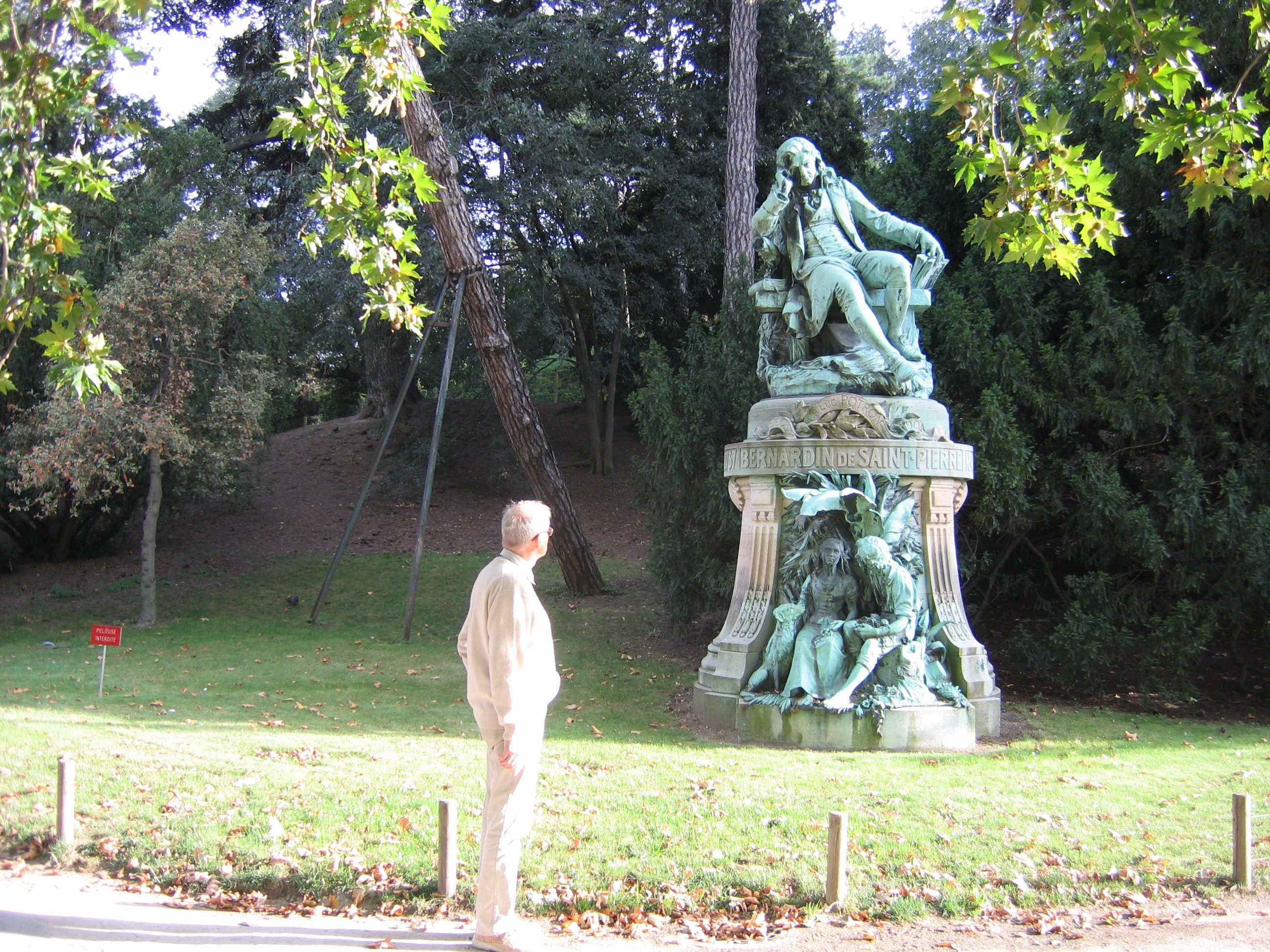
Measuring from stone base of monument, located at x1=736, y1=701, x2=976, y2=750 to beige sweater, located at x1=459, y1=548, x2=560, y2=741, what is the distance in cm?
473

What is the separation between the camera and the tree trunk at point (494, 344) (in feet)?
51.5

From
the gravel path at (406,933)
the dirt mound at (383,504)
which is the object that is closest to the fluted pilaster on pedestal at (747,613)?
the gravel path at (406,933)

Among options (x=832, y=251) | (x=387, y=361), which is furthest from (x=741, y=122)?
(x=387, y=361)

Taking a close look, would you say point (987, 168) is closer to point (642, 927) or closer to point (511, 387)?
point (642, 927)

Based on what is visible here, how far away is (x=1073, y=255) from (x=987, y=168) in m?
0.75

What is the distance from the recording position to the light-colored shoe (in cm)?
451

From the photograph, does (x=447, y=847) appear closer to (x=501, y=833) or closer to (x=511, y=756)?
(x=501, y=833)

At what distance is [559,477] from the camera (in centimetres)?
1722

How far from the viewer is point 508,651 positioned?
14.4 feet

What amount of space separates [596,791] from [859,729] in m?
2.58

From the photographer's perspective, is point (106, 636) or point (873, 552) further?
point (106, 636)

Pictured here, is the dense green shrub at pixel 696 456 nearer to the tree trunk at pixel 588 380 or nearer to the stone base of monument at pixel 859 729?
the stone base of monument at pixel 859 729

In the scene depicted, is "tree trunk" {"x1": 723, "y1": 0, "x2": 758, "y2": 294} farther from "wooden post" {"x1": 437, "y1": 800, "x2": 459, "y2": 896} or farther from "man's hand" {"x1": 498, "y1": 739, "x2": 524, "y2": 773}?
"man's hand" {"x1": 498, "y1": 739, "x2": 524, "y2": 773}

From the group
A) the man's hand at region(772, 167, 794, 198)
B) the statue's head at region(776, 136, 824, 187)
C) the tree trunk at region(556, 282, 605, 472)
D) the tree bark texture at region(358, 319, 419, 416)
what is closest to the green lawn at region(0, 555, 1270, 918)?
the man's hand at region(772, 167, 794, 198)
